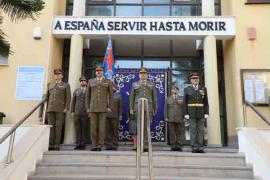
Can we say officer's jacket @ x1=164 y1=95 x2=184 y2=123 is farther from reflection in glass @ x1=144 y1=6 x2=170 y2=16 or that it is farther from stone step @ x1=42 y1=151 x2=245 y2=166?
reflection in glass @ x1=144 y1=6 x2=170 y2=16

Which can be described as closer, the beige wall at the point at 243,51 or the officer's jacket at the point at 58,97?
the officer's jacket at the point at 58,97

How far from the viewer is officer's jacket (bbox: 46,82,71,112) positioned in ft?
24.5

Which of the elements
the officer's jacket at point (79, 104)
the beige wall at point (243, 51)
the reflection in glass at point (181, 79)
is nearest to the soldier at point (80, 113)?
the officer's jacket at point (79, 104)

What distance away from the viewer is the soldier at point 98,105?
22.7 feet

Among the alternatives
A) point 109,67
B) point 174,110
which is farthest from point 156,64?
point 174,110

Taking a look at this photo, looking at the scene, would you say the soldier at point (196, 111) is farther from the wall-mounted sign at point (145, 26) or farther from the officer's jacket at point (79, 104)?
the wall-mounted sign at point (145, 26)

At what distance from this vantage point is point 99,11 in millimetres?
10641

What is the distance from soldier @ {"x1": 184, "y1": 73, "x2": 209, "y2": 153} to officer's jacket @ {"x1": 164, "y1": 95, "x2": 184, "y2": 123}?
766 mm

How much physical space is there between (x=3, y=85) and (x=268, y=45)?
22.4ft

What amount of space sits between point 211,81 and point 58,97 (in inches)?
153

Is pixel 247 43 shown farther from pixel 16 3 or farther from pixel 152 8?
pixel 16 3

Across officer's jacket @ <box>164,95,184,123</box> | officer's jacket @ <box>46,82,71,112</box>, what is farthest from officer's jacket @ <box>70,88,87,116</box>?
officer's jacket @ <box>164,95,184,123</box>

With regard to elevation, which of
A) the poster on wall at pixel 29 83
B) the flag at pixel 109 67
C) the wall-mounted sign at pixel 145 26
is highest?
the wall-mounted sign at pixel 145 26

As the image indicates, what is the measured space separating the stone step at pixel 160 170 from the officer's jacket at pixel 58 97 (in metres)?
1.78
